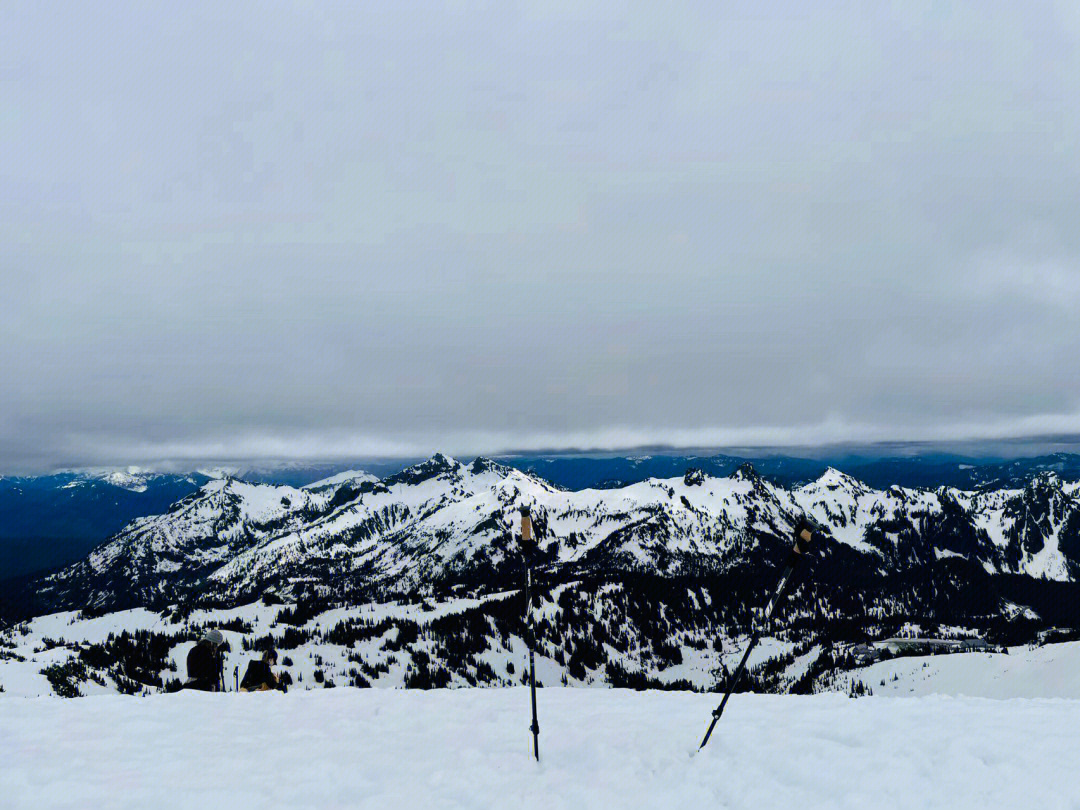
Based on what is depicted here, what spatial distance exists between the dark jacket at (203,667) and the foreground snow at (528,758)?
7.32 meters

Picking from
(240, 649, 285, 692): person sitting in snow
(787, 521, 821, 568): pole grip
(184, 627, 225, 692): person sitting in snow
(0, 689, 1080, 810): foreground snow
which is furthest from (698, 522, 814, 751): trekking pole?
(184, 627, 225, 692): person sitting in snow

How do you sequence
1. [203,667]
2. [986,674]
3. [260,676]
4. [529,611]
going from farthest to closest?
[986,674] < [260,676] < [203,667] < [529,611]

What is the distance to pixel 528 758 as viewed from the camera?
A: 36.7 ft

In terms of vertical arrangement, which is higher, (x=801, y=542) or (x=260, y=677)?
(x=801, y=542)

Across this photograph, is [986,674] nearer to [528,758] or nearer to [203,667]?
[528,758]

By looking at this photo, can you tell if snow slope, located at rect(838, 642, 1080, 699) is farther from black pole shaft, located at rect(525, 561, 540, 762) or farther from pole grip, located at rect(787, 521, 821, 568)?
black pole shaft, located at rect(525, 561, 540, 762)

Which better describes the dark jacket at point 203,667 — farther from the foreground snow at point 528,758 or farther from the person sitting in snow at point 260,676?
the foreground snow at point 528,758

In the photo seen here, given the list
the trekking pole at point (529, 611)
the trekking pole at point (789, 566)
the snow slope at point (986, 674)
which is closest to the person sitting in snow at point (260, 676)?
the trekking pole at point (529, 611)

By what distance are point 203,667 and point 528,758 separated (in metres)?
16.6

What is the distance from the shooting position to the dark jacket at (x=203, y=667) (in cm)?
2166

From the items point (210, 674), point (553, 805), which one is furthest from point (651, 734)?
point (210, 674)

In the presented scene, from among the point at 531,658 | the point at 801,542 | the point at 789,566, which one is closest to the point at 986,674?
the point at 789,566

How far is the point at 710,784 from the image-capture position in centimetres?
988

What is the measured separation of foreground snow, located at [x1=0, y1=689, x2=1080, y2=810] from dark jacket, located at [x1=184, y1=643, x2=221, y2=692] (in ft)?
24.0
